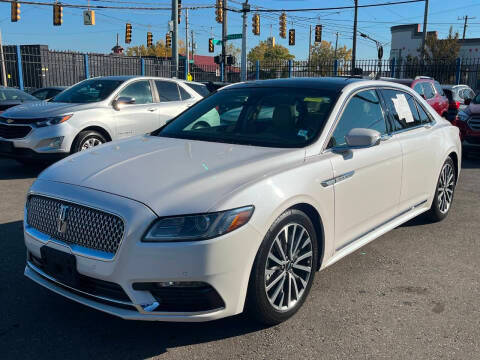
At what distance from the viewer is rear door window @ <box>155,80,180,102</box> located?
9.51 metres

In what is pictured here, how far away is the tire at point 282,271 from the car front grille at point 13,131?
5984 mm

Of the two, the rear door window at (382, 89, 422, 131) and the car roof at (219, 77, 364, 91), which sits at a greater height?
the car roof at (219, 77, 364, 91)

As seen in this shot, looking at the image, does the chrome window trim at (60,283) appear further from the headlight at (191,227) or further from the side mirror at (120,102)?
the side mirror at (120,102)

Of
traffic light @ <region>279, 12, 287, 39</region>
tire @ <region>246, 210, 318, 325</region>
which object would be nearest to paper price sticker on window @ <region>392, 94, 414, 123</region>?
tire @ <region>246, 210, 318, 325</region>

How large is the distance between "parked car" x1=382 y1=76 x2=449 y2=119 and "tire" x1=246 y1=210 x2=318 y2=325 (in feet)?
31.3

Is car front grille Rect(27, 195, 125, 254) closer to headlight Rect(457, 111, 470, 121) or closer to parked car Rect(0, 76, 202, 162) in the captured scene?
parked car Rect(0, 76, 202, 162)

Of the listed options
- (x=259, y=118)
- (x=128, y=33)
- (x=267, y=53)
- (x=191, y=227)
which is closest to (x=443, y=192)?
(x=259, y=118)

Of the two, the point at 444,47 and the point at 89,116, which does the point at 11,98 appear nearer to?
the point at 89,116

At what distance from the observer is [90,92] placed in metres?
8.85

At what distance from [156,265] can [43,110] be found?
6223mm

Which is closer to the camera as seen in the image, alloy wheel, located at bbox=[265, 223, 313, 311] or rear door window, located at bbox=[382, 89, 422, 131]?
alloy wheel, located at bbox=[265, 223, 313, 311]

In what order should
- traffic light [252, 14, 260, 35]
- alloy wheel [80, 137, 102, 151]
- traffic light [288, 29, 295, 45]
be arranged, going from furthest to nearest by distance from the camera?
traffic light [288, 29, 295, 45], traffic light [252, 14, 260, 35], alloy wheel [80, 137, 102, 151]

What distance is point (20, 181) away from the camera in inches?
299

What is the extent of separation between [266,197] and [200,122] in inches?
67.3
